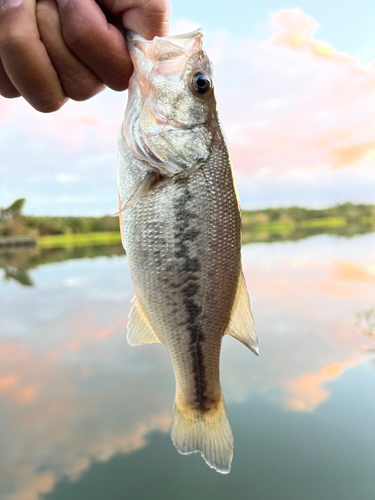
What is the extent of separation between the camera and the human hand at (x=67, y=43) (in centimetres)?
123

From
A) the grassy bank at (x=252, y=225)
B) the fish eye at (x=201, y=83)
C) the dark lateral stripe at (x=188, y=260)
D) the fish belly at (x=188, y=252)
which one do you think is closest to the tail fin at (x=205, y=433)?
the fish belly at (x=188, y=252)

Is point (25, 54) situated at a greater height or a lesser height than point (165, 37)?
lesser

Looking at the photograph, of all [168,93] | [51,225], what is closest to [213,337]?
[168,93]

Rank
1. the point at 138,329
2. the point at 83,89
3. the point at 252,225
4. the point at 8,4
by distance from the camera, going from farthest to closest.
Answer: the point at 252,225 < the point at 138,329 < the point at 83,89 < the point at 8,4

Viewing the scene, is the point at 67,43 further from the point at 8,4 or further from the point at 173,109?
the point at 173,109

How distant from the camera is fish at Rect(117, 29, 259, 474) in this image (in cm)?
146

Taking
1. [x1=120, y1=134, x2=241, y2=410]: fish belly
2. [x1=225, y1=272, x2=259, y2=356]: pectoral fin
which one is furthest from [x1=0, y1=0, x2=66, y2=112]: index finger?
[x1=225, y1=272, x2=259, y2=356]: pectoral fin

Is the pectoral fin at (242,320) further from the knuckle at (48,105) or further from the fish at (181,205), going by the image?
the knuckle at (48,105)

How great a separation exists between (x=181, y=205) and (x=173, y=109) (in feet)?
1.48

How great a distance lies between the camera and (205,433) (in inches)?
65.8

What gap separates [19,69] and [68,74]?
179mm

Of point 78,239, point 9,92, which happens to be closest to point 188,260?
point 9,92

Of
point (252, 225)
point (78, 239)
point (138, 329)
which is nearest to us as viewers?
point (138, 329)

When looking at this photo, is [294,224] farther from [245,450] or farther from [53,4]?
[53,4]
